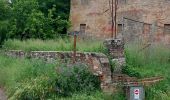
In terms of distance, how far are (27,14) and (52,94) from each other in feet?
49.0

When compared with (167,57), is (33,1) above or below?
above

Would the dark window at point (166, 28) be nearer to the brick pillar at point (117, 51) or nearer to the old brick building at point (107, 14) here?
the old brick building at point (107, 14)

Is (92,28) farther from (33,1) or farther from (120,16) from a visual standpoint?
(33,1)

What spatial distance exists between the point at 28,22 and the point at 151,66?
43.2ft

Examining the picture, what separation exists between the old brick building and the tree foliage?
1.44m

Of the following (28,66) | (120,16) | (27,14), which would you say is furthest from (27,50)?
(120,16)

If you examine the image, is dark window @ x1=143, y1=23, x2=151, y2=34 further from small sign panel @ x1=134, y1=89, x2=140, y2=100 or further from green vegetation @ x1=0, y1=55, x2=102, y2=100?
small sign panel @ x1=134, y1=89, x2=140, y2=100

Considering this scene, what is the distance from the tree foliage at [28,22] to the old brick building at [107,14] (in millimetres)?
1444

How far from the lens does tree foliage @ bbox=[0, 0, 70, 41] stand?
28562mm

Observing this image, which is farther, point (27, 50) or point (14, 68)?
point (27, 50)

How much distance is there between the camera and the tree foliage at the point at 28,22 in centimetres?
2856

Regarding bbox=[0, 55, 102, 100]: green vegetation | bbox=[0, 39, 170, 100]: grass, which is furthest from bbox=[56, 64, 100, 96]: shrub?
bbox=[0, 39, 170, 100]: grass

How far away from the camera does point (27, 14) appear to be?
29.4 metres

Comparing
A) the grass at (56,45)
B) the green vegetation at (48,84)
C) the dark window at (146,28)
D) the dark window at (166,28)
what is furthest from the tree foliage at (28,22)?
the green vegetation at (48,84)
